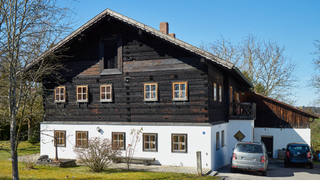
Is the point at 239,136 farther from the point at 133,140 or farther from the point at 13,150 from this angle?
the point at 13,150

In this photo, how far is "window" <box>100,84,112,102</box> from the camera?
741 inches

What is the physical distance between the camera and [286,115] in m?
25.9

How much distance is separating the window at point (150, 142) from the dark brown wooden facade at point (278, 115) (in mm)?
12767

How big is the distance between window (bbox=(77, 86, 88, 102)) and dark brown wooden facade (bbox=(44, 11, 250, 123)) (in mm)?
257

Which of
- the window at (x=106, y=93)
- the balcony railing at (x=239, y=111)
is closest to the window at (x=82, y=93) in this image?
the window at (x=106, y=93)

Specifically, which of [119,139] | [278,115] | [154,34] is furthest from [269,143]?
[154,34]

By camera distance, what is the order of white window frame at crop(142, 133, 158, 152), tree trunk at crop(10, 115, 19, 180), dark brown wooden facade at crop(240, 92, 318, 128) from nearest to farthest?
tree trunk at crop(10, 115, 19, 180) → white window frame at crop(142, 133, 158, 152) → dark brown wooden facade at crop(240, 92, 318, 128)

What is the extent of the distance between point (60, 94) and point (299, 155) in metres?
15.9

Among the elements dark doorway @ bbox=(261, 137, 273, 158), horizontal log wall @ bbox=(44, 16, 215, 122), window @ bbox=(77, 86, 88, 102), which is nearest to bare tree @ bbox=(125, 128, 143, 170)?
horizontal log wall @ bbox=(44, 16, 215, 122)

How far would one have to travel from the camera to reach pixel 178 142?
1711 cm

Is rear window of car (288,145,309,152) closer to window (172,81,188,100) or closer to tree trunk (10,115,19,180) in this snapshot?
window (172,81,188,100)

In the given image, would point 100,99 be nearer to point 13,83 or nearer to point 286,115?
point 13,83

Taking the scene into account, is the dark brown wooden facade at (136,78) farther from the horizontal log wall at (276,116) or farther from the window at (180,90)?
the horizontal log wall at (276,116)

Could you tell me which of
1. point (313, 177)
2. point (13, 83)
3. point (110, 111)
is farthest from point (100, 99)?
point (313, 177)
